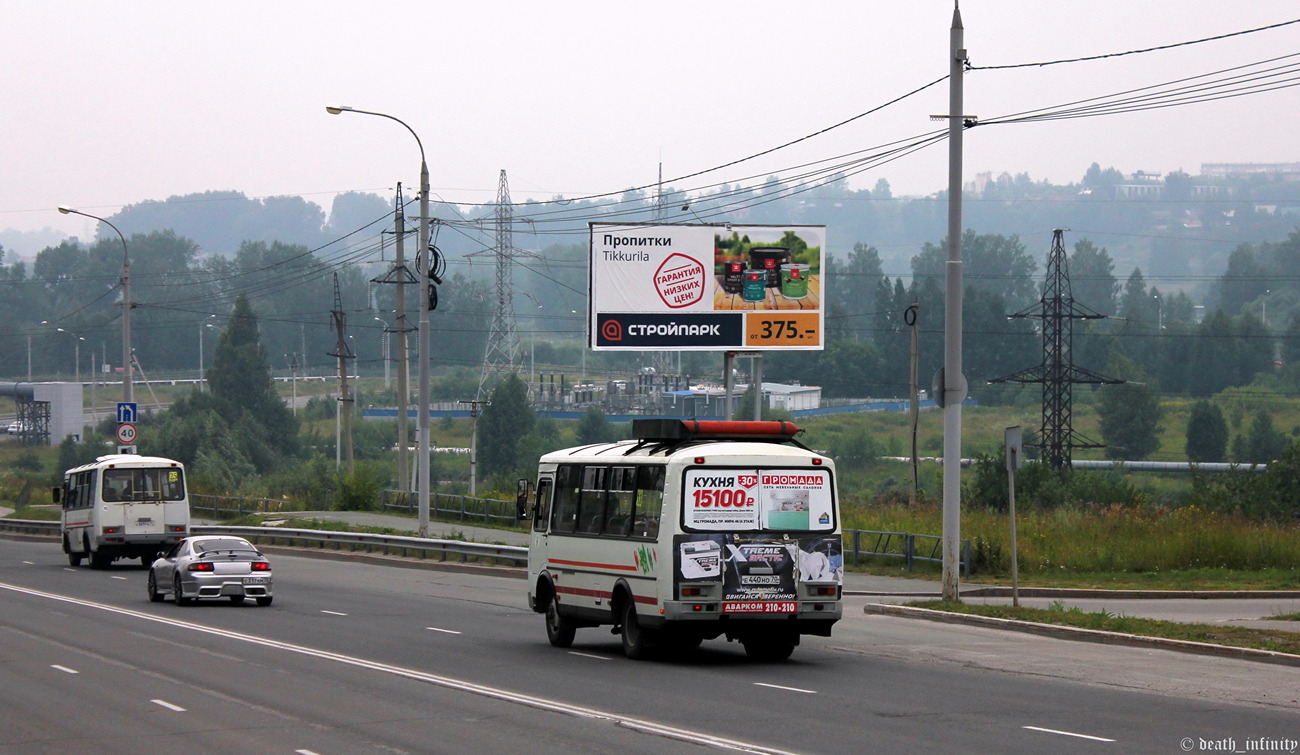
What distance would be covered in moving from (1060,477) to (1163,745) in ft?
129

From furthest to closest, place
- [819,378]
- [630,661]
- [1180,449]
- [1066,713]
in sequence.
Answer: [819,378] → [1180,449] → [630,661] → [1066,713]

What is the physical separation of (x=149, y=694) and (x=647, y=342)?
23512 mm

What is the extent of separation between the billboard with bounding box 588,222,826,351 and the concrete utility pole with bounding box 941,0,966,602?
1361cm

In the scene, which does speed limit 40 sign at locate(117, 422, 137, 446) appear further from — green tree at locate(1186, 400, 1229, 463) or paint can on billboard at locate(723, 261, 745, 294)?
green tree at locate(1186, 400, 1229, 463)

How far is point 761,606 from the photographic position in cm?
1616

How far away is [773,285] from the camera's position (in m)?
37.0

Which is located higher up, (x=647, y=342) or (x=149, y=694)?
(x=647, y=342)

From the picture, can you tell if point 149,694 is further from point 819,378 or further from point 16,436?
point 16,436

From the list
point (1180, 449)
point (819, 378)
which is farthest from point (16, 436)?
point (1180, 449)

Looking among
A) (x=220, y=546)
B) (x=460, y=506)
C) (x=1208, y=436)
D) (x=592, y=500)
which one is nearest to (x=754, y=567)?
(x=592, y=500)

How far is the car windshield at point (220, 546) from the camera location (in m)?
25.6

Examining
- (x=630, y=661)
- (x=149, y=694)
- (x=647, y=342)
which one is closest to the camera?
(x=149, y=694)

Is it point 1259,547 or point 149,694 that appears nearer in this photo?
point 149,694

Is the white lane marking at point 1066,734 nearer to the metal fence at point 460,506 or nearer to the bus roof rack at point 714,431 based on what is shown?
the bus roof rack at point 714,431
